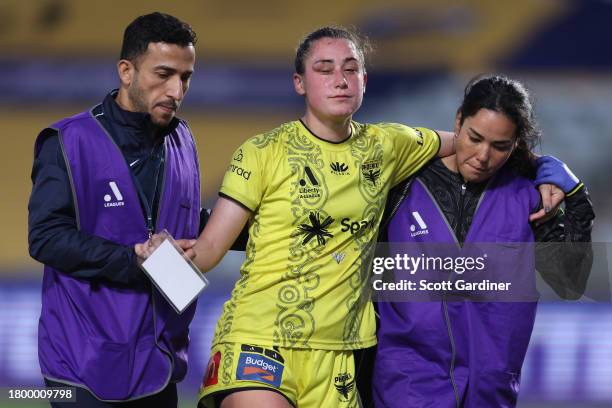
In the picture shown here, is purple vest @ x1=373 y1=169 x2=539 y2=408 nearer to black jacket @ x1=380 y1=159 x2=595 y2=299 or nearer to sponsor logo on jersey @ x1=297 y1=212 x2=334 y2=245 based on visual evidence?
black jacket @ x1=380 y1=159 x2=595 y2=299

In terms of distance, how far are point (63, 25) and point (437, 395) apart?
5.56 m

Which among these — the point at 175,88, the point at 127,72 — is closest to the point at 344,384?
the point at 175,88

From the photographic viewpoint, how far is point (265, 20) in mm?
7922

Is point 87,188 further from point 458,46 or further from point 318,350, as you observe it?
point 458,46

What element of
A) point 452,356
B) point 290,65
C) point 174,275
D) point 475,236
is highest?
point 290,65

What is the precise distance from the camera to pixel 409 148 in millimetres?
3352

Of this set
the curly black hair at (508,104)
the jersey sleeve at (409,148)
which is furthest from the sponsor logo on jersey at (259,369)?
the curly black hair at (508,104)

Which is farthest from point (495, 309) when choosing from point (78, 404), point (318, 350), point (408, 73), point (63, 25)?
point (63, 25)

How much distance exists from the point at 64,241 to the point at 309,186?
72 cm

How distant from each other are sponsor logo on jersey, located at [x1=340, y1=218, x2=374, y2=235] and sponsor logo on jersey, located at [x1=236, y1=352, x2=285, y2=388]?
441mm

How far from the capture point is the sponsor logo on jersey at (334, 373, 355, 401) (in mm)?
3062

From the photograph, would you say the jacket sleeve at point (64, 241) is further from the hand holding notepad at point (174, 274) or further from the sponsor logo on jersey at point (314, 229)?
the sponsor logo on jersey at point (314, 229)

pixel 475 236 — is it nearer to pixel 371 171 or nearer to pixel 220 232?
pixel 371 171

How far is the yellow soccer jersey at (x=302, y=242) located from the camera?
303 centimetres
